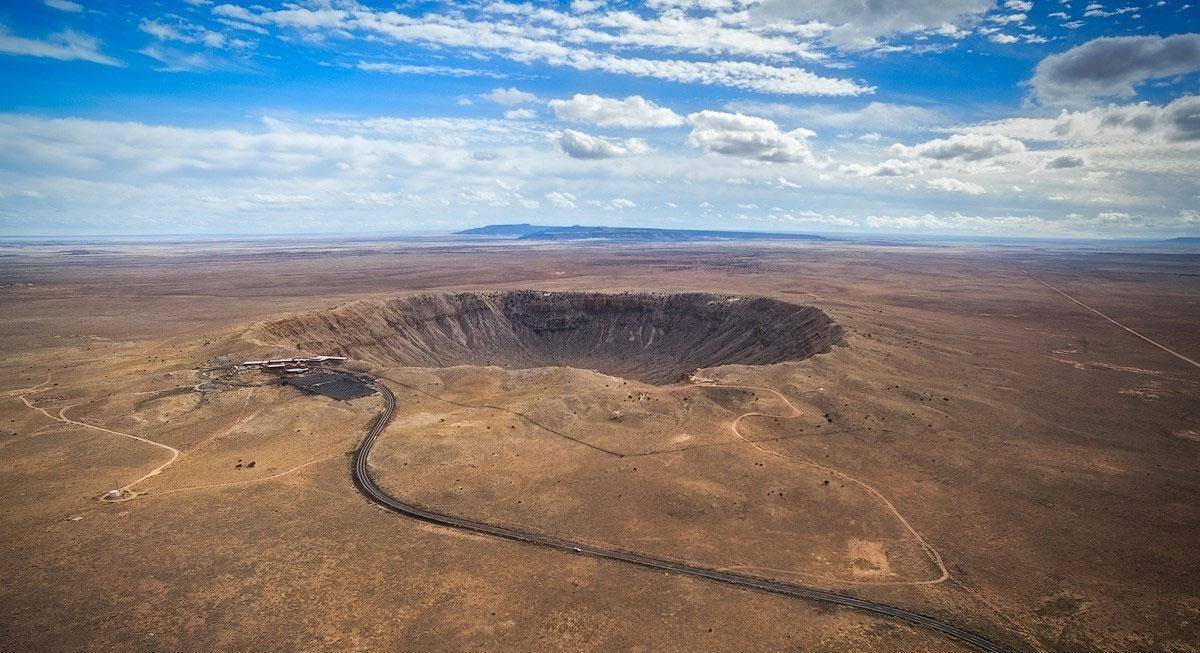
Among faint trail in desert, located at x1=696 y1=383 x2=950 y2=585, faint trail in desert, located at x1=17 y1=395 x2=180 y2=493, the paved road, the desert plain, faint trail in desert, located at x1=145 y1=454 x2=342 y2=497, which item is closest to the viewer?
the paved road

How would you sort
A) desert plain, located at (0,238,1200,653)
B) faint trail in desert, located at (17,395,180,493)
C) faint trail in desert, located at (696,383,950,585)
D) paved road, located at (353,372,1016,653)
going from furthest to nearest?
faint trail in desert, located at (17,395,180,493), faint trail in desert, located at (696,383,950,585), desert plain, located at (0,238,1200,653), paved road, located at (353,372,1016,653)

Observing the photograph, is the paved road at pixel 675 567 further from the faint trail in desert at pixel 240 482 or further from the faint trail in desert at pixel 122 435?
the faint trail in desert at pixel 122 435

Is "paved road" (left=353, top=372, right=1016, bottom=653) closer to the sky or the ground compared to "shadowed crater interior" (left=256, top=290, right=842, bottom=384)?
closer to the ground

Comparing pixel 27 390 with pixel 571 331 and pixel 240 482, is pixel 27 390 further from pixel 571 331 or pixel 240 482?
pixel 571 331

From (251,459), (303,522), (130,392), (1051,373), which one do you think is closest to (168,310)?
(130,392)

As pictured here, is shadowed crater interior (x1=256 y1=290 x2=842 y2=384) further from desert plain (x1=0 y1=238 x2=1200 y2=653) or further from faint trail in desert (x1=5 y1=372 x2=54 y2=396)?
faint trail in desert (x1=5 y1=372 x2=54 y2=396)


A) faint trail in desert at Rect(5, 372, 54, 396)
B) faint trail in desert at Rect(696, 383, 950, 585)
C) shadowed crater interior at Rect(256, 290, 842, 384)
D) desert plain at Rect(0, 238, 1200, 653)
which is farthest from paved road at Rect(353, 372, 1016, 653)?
shadowed crater interior at Rect(256, 290, 842, 384)
